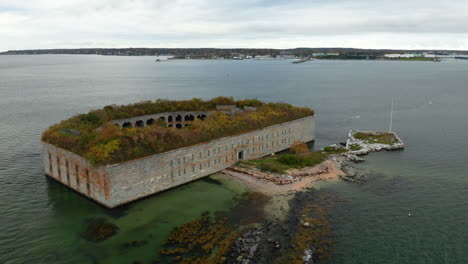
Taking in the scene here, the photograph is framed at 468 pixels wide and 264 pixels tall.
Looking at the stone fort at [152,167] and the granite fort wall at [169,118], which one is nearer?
the stone fort at [152,167]

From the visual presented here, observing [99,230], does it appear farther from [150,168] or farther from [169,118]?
[169,118]

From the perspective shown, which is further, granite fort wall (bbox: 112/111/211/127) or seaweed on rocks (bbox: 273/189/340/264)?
granite fort wall (bbox: 112/111/211/127)

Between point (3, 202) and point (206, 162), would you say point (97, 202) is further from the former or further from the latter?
point (206, 162)

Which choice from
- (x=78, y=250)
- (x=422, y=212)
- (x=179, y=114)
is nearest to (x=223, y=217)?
(x=78, y=250)

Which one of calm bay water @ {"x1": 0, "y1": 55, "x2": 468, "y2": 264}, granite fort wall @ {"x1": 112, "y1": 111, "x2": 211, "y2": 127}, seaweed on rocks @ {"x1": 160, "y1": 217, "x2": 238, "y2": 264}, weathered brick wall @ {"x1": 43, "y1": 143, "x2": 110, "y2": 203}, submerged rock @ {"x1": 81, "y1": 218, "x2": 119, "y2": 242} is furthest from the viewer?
granite fort wall @ {"x1": 112, "y1": 111, "x2": 211, "y2": 127}

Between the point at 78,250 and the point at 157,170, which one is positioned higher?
the point at 157,170

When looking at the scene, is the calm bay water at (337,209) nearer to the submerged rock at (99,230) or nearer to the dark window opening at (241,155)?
the submerged rock at (99,230)

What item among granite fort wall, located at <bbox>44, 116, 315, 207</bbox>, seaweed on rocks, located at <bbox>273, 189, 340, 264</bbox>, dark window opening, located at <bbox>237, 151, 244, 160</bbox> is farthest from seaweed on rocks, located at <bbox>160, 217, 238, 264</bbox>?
dark window opening, located at <bbox>237, 151, 244, 160</bbox>

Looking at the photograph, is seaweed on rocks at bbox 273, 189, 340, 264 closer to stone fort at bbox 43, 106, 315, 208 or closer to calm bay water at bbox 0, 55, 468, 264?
calm bay water at bbox 0, 55, 468, 264

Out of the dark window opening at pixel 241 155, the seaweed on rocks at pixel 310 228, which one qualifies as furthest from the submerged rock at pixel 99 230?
the dark window opening at pixel 241 155
